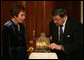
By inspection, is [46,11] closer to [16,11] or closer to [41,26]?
[41,26]

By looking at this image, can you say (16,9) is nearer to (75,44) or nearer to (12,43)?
(12,43)

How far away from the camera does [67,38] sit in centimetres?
207

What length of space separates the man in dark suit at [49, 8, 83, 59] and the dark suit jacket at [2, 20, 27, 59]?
0.28m

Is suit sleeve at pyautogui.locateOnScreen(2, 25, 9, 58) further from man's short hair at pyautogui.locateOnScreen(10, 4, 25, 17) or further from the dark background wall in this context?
the dark background wall

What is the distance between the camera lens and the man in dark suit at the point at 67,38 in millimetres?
1880

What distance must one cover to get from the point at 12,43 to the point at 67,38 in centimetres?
57

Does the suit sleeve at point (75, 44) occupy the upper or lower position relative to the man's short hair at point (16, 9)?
lower

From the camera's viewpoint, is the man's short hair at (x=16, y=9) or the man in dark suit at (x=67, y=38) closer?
the man in dark suit at (x=67, y=38)

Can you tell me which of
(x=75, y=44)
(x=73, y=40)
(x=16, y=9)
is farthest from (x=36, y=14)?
(x=75, y=44)

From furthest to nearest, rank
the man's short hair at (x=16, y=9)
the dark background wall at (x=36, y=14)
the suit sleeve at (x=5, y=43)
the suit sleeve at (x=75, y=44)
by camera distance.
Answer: the dark background wall at (x=36, y=14)
the man's short hair at (x=16, y=9)
the suit sleeve at (x=75, y=44)
the suit sleeve at (x=5, y=43)

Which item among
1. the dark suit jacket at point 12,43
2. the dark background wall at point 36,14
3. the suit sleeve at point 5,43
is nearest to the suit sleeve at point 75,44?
the dark suit jacket at point 12,43

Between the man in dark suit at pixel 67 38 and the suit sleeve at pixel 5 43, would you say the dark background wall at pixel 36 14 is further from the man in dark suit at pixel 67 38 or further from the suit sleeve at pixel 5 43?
the suit sleeve at pixel 5 43

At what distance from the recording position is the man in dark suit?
6.17ft

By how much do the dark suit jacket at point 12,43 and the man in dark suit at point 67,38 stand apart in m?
0.28
